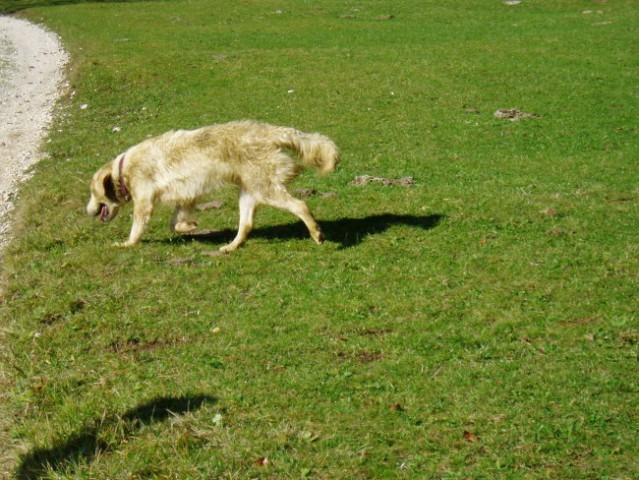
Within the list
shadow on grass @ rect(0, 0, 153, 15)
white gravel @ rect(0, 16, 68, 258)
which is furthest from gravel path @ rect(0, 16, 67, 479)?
shadow on grass @ rect(0, 0, 153, 15)

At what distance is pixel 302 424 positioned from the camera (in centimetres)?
694

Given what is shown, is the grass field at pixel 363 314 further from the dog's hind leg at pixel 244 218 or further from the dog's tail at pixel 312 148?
the dog's tail at pixel 312 148

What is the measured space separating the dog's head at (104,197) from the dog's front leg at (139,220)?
2.01 ft

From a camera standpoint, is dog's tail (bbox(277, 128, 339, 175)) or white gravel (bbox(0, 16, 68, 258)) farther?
white gravel (bbox(0, 16, 68, 258))

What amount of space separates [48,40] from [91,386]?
108ft

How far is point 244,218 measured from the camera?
1137 cm

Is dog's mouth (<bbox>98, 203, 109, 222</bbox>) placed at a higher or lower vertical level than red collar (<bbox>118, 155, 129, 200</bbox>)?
lower

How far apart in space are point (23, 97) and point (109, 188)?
1586 centimetres

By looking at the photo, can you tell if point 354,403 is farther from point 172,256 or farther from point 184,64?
point 184,64

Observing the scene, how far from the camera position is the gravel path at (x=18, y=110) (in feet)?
26.1

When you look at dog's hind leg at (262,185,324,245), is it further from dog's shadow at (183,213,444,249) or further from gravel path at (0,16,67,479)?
gravel path at (0,16,67,479)

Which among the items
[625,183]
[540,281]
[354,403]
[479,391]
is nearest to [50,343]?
[354,403]

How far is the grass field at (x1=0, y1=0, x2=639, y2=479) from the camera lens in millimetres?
6613

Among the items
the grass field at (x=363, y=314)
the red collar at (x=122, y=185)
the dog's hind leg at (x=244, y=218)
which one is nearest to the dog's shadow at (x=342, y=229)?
the grass field at (x=363, y=314)
